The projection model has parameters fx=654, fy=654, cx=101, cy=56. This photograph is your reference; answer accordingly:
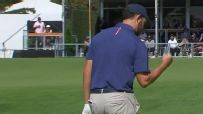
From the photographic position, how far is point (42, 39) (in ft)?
147

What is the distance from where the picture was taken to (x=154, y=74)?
6.36 m

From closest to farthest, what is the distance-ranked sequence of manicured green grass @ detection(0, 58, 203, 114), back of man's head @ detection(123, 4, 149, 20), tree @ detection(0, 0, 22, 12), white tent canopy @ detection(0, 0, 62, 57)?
back of man's head @ detection(123, 4, 149, 20), manicured green grass @ detection(0, 58, 203, 114), white tent canopy @ detection(0, 0, 62, 57), tree @ detection(0, 0, 22, 12)

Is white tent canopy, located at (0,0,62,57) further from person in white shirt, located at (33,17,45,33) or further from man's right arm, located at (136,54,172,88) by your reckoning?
man's right arm, located at (136,54,172,88)

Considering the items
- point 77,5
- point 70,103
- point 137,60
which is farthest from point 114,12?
point 137,60

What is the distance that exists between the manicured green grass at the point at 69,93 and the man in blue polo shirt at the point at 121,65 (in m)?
7.08

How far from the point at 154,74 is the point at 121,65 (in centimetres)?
34

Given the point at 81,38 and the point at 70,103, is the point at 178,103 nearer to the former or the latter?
the point at 70,103

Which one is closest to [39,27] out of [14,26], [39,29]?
[39,29]

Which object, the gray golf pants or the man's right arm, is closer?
the man's right arm

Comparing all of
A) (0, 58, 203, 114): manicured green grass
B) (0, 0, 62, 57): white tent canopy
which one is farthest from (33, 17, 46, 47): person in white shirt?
(0, 58, 203, 114): manicured green grass

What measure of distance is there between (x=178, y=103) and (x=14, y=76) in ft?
35.7

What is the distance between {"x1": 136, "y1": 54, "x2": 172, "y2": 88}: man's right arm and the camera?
246 inches

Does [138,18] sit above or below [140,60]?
above

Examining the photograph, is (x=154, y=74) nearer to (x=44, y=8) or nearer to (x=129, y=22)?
(x=129, y=22)
